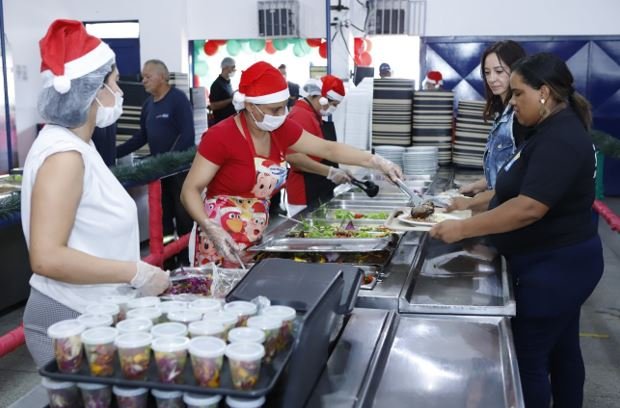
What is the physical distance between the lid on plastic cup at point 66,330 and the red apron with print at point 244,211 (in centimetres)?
136

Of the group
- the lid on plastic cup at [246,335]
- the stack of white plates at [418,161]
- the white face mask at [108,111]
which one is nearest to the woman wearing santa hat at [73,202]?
the white face mask at [108,111]

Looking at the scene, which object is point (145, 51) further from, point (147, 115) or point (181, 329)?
point (181, 329)

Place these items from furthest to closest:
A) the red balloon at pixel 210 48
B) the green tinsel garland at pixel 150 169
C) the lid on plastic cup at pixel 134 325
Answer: the red balloon at pixel 210 48 → the green tinsel garland at pixel 150 169 → the lid on plastic cup at pixel 134 325

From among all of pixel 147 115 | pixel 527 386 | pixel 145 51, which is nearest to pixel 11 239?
pixel 147 115

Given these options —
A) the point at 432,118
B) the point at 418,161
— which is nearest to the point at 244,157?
the point at 418,161

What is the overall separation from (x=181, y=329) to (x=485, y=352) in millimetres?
758

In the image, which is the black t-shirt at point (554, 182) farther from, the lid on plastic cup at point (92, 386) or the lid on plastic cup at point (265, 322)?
the lid on plastic cup at point (92, 386)

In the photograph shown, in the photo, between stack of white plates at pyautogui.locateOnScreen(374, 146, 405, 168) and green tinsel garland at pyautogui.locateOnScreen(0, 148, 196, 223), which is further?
stack of white plates at pyautogui.locateOnScreen(374, 146, 405, 168)

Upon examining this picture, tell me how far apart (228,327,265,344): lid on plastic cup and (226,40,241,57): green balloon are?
8396 mm

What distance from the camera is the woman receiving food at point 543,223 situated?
6.54 feet

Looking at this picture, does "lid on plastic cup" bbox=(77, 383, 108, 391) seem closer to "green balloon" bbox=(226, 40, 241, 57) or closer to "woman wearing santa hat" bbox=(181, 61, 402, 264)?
"woman wearing santa hat" bbox=(181, 61, 402, 264)

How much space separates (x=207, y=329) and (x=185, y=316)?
92mm

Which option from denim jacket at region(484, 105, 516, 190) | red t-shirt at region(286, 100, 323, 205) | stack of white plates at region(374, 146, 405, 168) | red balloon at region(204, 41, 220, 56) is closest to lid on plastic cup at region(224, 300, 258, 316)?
denim jacket at region(484, 105, 516, 190)

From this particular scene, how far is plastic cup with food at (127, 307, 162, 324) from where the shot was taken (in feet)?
4.02
